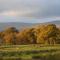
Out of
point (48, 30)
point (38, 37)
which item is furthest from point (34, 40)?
point (48, 30)

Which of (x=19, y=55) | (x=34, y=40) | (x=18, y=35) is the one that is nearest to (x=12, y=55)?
(x=19, y=55)

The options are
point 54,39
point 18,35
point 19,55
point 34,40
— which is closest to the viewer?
point 19,55

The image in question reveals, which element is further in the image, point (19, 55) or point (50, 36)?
point (50, 36)

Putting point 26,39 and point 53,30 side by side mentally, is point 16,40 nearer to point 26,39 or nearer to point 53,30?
point 26,39

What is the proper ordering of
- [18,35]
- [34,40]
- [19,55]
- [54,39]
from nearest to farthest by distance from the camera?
1. [19,55]
2. [54,39]
3. [34,40]
4. [18,35]

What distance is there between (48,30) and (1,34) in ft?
52.4

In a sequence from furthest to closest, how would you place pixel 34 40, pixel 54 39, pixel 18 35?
pixel 18 35 → pixel 34 40 → pixel 54 39

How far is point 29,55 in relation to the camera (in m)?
36.6

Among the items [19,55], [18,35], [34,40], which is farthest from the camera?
[18,35]

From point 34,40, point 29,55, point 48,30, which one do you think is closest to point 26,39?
point 34,40

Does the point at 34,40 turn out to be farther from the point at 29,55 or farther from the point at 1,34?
the point at 29,55

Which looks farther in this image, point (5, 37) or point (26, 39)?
point (5, 37)

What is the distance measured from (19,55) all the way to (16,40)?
91.6 ft

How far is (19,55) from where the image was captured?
36000mm
